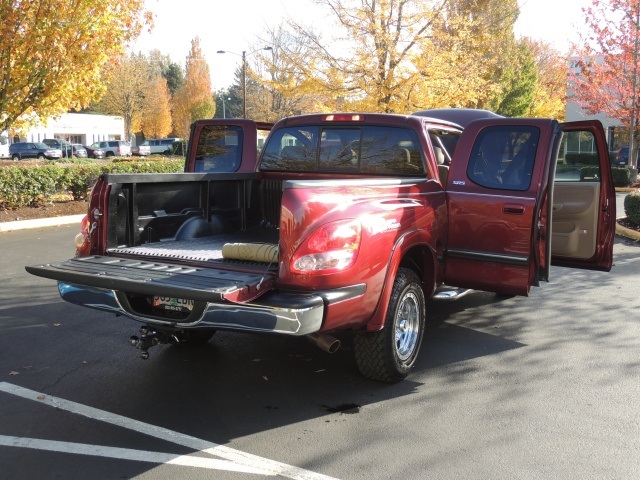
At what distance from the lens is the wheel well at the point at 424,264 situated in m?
5.09

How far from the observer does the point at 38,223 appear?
1409cm

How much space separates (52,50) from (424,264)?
11.8 meters

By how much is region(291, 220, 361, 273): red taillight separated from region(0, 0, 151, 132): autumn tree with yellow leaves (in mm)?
11962

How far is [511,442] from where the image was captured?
12.5ft

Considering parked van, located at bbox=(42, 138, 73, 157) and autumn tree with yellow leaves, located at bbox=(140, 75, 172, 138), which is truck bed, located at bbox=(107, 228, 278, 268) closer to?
parked van, located at bbox=(42, 138, 73, 157)

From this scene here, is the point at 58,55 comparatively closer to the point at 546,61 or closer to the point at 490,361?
the point at 490,361

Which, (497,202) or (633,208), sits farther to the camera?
(633,208)

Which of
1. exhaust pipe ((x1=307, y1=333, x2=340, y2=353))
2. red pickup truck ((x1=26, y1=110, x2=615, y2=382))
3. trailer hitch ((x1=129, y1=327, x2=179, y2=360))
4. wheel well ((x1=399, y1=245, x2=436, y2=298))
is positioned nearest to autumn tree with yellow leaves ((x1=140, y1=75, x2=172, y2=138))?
red pickup truck ((x1=26, y1=110, x2=615, y2=382))

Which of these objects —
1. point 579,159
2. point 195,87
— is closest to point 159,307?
point 579,159

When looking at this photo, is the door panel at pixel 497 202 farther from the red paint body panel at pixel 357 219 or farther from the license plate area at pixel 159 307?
the license plate area at pixel 159 307

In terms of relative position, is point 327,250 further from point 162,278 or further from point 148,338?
point 148,338

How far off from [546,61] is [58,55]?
43135 millimetres

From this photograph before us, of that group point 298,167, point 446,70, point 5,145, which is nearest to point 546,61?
point 446,70

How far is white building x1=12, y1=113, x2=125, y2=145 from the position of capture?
194 ft
